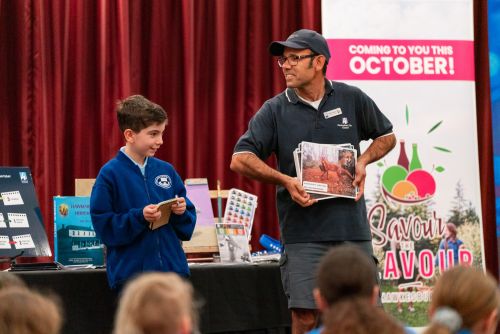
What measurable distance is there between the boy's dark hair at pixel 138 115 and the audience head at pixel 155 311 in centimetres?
211

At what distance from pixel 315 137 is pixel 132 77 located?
265 centimetres

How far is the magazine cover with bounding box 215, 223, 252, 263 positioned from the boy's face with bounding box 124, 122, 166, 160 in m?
0.96

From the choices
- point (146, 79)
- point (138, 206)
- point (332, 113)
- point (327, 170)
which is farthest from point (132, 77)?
point (327, 170)

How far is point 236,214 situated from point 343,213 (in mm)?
1285

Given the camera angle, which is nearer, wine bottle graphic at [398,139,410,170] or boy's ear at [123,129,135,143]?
boy's ear at [123,129,135,143]

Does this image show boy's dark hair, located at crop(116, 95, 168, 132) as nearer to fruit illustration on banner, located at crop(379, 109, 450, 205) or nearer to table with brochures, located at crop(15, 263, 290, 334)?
table with brochures, located at crop(15, 263, 290, 334)

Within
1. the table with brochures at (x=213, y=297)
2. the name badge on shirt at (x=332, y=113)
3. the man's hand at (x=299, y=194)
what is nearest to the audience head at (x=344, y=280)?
the man's hand at (x=299, y=194)

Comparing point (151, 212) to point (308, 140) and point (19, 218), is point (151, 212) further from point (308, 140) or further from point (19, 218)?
point (19, 218)

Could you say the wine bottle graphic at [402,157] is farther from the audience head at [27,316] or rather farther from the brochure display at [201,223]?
the audience head at [27,316]

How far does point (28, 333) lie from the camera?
1897 millimetres

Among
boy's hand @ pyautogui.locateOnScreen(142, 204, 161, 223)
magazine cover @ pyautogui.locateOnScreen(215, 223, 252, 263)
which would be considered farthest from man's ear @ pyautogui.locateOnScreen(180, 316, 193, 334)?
magazine cover @ pyautogui.locateOnScreen(215, 223, 252, 263)

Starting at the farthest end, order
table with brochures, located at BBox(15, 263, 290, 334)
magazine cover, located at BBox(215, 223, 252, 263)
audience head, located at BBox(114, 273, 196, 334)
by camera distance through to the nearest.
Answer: magazine cover, located at BBox(215, 223, 252, 263), table with brochures, located at BBox(15, 263, 290, 334), audience head, located at BBox(114, 273, 196, 334)

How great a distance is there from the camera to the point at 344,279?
2229 millimetres

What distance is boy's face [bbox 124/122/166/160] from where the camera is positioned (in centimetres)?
398
